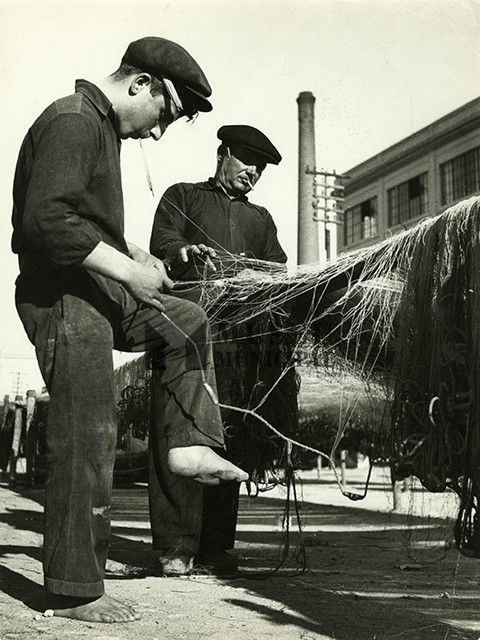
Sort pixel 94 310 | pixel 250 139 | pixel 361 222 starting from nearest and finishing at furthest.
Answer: pixel 94 310
pixel 250 139
pixel 361 222

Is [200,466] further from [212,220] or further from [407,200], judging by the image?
[407,200]

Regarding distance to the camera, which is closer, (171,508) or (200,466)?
(200,466)

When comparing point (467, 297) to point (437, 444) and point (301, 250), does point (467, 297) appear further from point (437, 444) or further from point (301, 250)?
point (301, 250)

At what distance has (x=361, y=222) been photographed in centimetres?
4016

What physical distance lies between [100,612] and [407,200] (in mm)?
33241

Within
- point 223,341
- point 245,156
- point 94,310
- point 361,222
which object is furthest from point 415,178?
point 94,310

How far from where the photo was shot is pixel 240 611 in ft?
9.87

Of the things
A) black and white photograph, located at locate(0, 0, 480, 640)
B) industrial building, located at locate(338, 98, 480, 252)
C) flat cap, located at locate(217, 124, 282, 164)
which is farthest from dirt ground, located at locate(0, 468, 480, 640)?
industrial building, located at locate(338, 98, 480, 252)

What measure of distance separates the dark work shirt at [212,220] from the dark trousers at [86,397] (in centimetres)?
172

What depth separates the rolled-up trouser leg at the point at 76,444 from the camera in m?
2.72

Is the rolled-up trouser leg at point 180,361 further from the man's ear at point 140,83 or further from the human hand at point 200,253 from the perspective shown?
the human hand at point 200,253

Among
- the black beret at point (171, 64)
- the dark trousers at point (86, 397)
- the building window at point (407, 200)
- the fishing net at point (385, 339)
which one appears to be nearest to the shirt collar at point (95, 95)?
the black beret at point (171, 64)

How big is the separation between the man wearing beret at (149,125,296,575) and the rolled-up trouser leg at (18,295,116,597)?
4.16 feet

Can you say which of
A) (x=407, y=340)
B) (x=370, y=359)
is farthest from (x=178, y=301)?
(x=370, y=359)
